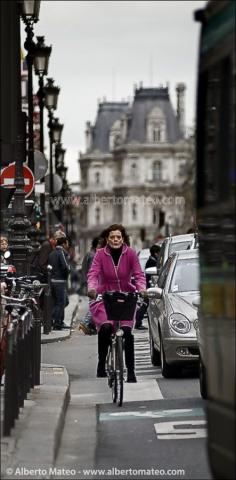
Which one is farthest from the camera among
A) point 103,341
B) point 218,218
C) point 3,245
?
point 3,245

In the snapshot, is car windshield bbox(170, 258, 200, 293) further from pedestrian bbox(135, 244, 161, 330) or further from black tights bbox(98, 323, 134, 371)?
pedestrian bbox(135, 244, 161, 330)

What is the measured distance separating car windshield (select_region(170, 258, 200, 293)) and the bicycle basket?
11.4ft

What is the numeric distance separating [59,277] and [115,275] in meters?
15.2

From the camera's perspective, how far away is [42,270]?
31.3m

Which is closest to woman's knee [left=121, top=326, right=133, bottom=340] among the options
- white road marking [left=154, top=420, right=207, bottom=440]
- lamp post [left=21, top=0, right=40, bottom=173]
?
white road marking [left=154, top=420, right=207, bottom=440]

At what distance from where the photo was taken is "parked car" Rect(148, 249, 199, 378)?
19438 mm

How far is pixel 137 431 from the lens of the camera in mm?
13703

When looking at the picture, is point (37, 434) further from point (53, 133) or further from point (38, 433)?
point (53, 133)

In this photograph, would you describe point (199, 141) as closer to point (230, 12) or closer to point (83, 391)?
point (230, 12)

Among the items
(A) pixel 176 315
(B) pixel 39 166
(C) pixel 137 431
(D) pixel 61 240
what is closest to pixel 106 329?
(A) pixel 176 315

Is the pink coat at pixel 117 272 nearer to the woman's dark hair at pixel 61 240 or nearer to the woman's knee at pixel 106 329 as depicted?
the woman's knee at pixel 106 329

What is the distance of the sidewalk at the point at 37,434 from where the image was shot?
10430 millimetres

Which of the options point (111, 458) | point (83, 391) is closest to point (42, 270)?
point (83, 391)

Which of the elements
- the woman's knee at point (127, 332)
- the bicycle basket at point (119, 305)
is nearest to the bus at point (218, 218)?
the bicycle basket at point (119, 305)
